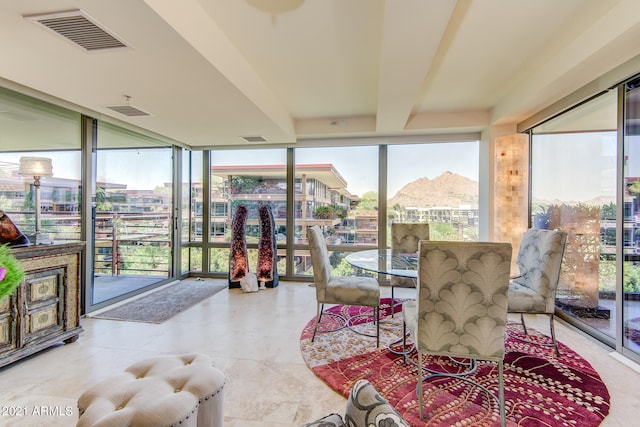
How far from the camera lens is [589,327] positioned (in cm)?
290

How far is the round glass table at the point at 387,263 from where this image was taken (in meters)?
2.45

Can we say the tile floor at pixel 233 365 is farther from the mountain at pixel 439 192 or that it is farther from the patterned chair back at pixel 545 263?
the mountain at pixel 439 192

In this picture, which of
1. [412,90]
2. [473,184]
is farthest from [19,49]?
[473,184]

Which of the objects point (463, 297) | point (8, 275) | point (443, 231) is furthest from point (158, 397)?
point (443, 231)

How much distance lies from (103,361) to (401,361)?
8.04 feet

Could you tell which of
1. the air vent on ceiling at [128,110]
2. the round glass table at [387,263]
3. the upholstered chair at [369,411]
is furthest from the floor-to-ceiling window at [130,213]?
the upholstered chair at [369,411]

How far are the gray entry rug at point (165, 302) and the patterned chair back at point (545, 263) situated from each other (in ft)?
12.4

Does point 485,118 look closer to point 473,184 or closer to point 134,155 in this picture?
point 473,184

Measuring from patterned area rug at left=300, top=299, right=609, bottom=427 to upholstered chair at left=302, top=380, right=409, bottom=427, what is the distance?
3.73ft

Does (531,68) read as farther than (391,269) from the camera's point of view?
Yes

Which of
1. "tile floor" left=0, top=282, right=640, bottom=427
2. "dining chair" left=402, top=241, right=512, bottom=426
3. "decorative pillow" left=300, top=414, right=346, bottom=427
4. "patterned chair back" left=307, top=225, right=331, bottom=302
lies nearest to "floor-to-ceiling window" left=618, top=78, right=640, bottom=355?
"tile floor" left=0, top=282, right=640, bottom=427

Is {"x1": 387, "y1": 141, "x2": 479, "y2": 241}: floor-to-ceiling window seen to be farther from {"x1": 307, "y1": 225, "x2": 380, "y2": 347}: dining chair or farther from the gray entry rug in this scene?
the gray entry rug

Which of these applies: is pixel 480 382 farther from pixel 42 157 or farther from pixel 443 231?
pixel 42 157

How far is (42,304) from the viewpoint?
8.18 feet
